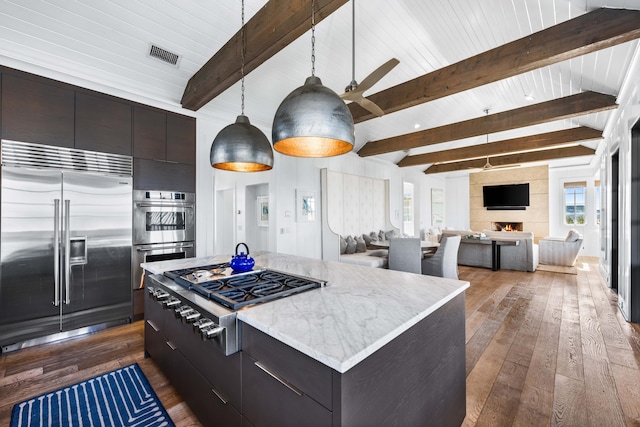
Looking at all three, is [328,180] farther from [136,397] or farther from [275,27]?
[136,397]

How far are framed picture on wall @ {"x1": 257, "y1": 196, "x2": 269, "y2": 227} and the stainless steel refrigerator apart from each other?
8.13 ft

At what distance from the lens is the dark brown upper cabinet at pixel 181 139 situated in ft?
12.1

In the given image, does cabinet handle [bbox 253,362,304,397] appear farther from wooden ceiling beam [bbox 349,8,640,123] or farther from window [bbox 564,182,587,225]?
window [bbox 564,182,587,225]

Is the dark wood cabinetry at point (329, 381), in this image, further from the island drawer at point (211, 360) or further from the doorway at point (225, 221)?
the doorway at point (225, 221)

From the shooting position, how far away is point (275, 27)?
91.2 inches

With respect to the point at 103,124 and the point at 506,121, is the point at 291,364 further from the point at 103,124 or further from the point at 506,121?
the point at 506,121

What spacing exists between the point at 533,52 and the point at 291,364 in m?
3.59

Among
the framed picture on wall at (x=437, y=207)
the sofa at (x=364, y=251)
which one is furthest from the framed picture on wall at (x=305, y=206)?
the framed picture on wall at (x=437, y=207)

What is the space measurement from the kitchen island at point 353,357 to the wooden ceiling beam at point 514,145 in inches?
237

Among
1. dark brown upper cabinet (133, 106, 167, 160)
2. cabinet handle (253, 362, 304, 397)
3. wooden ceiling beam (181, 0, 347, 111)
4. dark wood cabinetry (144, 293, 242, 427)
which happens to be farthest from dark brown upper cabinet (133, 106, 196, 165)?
cabinet handle (253, 362, 304, 397)

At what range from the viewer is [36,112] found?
2.77 m

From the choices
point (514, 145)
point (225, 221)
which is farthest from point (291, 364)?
point (514, 145)

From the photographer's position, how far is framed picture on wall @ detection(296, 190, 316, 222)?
536 cm

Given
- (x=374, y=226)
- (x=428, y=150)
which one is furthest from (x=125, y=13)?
(x=428, y=150)
